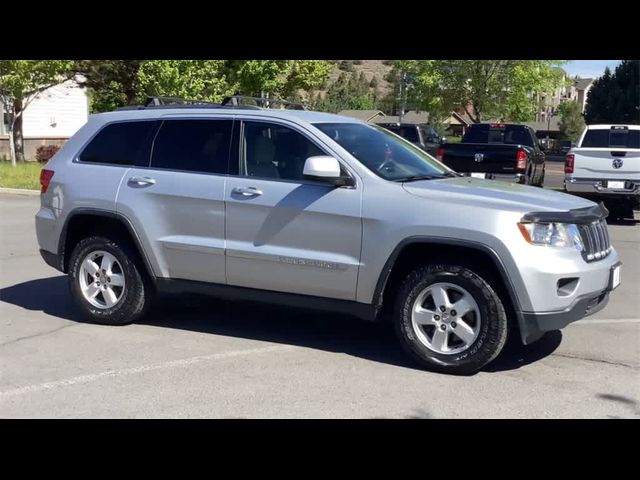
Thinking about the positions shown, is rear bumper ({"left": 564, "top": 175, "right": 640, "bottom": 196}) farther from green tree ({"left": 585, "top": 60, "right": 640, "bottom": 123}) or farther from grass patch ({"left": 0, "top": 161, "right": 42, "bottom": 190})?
green tree ({"left": 585, "top": 60, "right": 640, "bottom": 123})

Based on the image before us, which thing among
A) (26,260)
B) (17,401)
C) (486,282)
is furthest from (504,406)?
(26,260)

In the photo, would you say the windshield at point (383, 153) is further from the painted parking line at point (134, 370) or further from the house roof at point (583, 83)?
the house roof at point (583, 83)

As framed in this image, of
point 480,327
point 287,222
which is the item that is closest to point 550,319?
point 480,327

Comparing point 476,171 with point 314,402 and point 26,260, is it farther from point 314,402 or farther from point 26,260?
point 314,402

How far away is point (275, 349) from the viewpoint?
6.39 meters

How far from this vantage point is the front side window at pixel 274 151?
6.32m

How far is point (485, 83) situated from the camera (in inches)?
1336

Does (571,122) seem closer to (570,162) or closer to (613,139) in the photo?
(613,139)

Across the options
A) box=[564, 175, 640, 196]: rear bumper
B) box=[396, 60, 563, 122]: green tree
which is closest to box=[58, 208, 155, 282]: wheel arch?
box=[564, 175, 640, 196]: rear bumper

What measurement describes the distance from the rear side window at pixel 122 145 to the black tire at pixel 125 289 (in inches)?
28.7

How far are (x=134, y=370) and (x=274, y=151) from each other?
2.05 metres

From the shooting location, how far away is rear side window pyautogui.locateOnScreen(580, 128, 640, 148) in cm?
1576

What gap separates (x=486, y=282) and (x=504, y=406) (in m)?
0.92

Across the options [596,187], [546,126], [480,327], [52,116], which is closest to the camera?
[480,327]
